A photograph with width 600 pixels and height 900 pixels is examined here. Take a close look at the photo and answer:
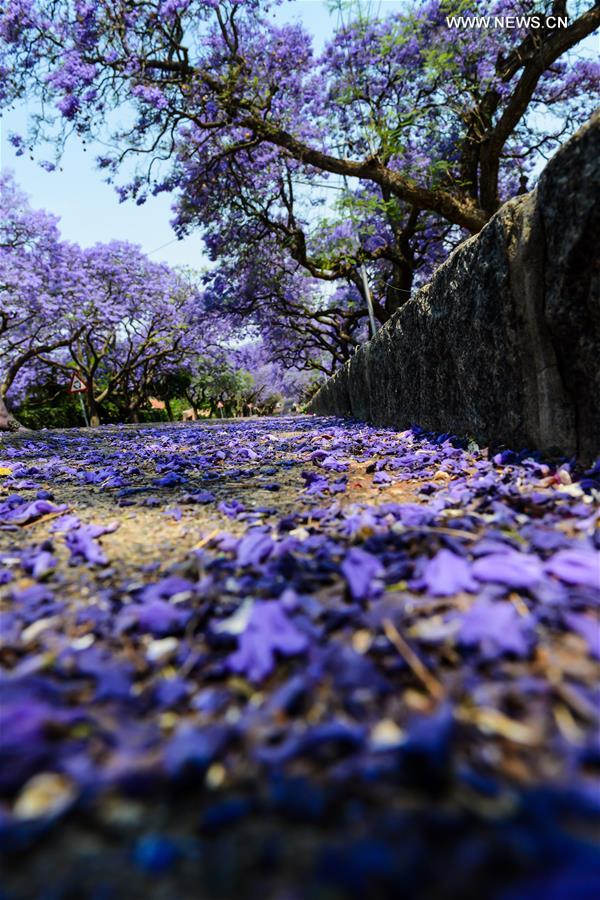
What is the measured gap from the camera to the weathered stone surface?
77.9 inches

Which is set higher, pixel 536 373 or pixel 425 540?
pixel 536 373

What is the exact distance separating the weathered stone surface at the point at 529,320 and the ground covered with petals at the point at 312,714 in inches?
30.0

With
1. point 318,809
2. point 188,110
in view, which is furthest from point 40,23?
point 318,809

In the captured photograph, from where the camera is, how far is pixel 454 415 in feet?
12.0

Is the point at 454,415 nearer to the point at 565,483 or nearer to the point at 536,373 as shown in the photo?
the point at 536,373

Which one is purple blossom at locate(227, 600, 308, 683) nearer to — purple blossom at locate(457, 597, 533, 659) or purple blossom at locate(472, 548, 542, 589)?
purple blossom at locate(457, 597, 533, 659)

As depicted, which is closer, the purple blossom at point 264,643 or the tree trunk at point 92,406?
the purple blossom at point 264,643

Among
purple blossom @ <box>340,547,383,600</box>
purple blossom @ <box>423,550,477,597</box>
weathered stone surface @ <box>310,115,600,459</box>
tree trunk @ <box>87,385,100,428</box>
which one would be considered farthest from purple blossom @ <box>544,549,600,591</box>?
tree trunk @ <box>87,385,100,428</box>

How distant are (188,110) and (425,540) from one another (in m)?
10.4

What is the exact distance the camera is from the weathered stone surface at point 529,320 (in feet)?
6.49

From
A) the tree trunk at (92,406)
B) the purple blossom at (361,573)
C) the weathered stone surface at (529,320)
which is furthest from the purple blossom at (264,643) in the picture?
the tree trunk at (92,406)

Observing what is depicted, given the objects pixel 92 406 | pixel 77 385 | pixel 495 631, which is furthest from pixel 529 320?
pixel 77 385

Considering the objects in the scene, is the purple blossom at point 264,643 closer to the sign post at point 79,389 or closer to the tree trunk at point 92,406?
the sign post at point 79,389

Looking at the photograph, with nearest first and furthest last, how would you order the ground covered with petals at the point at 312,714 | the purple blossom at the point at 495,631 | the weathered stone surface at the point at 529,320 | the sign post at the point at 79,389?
the ground covered with petals at the point at 312,714 → the purple blossom at the point at 495,631 → the weathered stone surface at the point at 529,320 → the sign post at the point at 79,389
